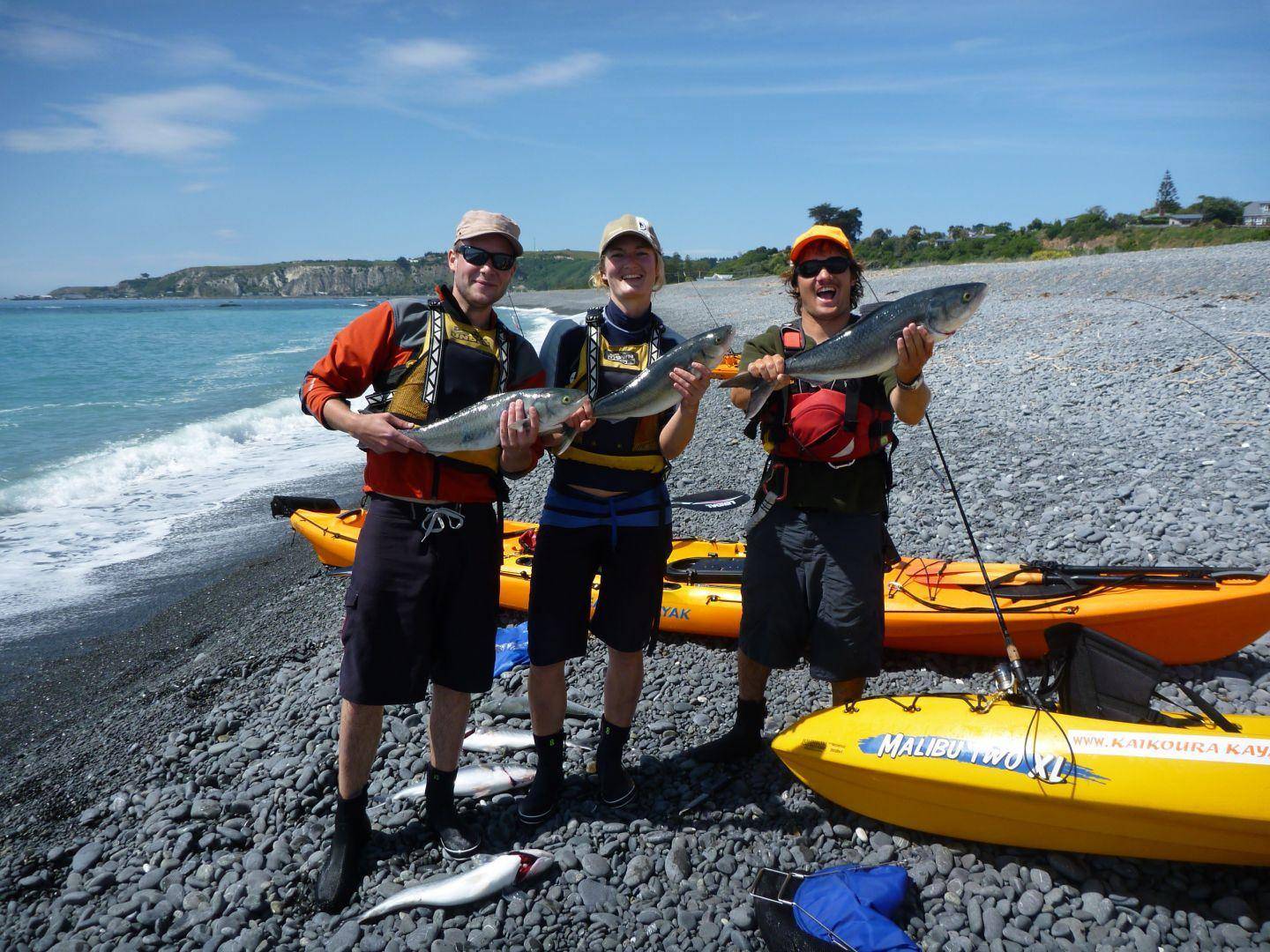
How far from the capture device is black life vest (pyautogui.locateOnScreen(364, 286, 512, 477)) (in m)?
3.32

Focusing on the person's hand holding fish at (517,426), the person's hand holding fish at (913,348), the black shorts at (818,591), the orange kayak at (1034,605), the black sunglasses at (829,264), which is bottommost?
the orange kayak at (1034,605)

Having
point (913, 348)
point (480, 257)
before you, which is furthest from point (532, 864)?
point (913, 348)

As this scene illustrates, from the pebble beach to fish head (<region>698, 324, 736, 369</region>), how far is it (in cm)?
242

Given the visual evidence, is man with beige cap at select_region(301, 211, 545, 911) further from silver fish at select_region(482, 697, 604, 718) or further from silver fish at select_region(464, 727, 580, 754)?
silver fish at select_region(482, 697, 604, 718)

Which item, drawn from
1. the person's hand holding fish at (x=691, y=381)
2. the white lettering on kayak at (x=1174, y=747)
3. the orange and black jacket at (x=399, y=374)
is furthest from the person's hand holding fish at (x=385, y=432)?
the white lettering on kayak at (x=1174, y=747)

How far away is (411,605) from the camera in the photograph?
327cm

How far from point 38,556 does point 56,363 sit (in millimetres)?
34771

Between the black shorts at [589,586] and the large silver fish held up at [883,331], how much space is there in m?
1.11

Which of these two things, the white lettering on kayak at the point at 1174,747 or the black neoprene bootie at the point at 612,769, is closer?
the white lettering on kayak at the point at 1174,747

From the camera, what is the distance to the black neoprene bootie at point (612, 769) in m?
3.96

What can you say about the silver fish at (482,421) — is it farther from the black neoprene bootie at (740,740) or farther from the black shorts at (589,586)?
the black neoprene bootie at (740,740)

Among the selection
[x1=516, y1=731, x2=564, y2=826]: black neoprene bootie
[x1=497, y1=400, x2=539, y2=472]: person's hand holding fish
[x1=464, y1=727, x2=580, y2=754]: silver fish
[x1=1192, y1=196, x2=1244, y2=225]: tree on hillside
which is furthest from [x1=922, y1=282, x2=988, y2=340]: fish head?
[x1=1192, y1=196, x2=1244, y2=225]: tree on hillside

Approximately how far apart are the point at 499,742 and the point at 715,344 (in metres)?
2.83

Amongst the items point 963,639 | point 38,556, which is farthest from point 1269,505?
point 38,556
